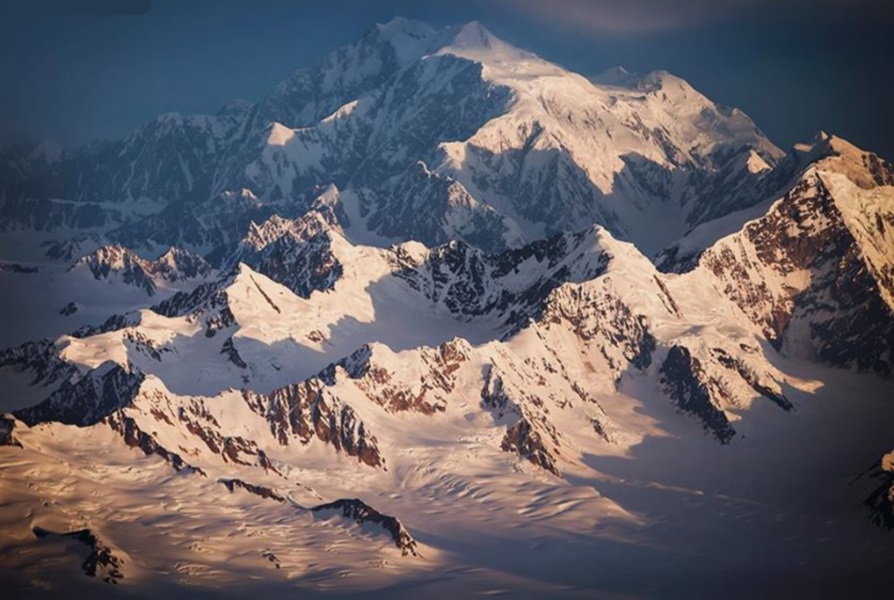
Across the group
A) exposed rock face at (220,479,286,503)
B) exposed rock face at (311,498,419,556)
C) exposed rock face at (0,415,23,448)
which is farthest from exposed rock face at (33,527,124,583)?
exposed rock face at (311,498,419,556)

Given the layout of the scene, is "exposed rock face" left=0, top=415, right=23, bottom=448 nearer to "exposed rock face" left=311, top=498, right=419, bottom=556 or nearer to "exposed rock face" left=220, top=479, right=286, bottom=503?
"exposed rock face" left=220, top=479, right=286, bottom=503

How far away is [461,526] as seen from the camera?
→ 191375 mm

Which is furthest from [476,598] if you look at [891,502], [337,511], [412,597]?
[891,502]

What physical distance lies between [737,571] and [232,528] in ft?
232

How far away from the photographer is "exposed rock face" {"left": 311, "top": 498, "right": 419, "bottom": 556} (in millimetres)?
Answer: 170500

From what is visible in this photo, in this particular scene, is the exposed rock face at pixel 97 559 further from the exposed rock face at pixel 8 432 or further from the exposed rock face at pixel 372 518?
the exposed rock face at pixel 372 518

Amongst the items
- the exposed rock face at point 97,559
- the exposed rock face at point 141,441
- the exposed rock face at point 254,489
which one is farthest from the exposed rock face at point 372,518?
the exposed rock face at point 97,559

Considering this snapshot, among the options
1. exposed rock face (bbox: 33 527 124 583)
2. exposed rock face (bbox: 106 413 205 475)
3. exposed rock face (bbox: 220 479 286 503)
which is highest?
exposed rock face (bbox: 106 413 205 475)

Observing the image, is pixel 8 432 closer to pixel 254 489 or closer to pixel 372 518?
pixel 254 489

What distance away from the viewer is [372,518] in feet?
574

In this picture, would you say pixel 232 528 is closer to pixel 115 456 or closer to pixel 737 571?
pixel 115 456

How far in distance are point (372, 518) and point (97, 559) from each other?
4514 cm

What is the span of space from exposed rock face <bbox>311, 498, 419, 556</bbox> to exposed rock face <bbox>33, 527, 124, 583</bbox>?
4074 centimetres

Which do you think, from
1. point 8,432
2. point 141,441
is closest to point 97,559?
point 8,432
